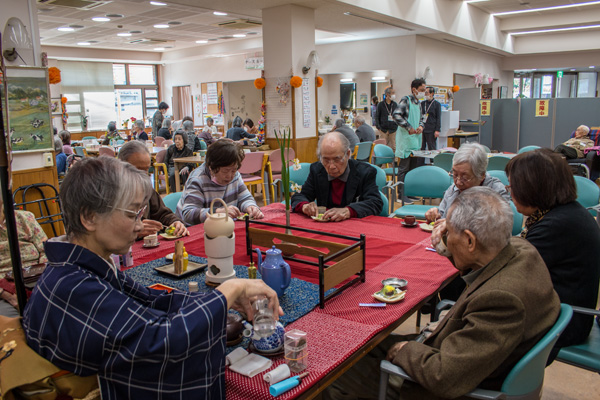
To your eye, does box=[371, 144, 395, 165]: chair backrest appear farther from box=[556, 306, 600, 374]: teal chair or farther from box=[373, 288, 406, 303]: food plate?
box=[373, 288, 406, 303]: food plate

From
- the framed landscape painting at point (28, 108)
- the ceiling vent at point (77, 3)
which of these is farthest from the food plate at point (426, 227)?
the ceiling vent at point (77, 3)

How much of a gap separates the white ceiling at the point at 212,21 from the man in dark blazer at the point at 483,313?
20.1 ft

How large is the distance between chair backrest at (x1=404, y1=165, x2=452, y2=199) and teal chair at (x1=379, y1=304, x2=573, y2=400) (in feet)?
9.06

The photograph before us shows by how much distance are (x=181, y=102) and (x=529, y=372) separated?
15.5 m

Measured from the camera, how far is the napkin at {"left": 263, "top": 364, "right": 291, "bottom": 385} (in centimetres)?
124

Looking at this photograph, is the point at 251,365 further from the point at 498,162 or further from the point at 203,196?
the point at 498,162

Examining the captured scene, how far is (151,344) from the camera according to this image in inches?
42.4

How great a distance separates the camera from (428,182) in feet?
14.1

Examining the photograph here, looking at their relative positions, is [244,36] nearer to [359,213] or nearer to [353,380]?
[359,213]

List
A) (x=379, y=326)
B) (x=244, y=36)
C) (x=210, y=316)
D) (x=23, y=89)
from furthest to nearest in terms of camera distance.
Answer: (x=244, y=36), (x=23, y=89), (x=379, y=326), (x=210, y=316)

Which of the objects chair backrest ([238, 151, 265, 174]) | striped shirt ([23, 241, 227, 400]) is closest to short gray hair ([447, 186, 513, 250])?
striped shirt ([23, 241, 227, 400])

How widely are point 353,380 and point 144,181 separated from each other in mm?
1225

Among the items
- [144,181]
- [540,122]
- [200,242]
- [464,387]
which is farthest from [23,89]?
[540,122]

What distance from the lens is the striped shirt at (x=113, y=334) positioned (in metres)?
1.06
